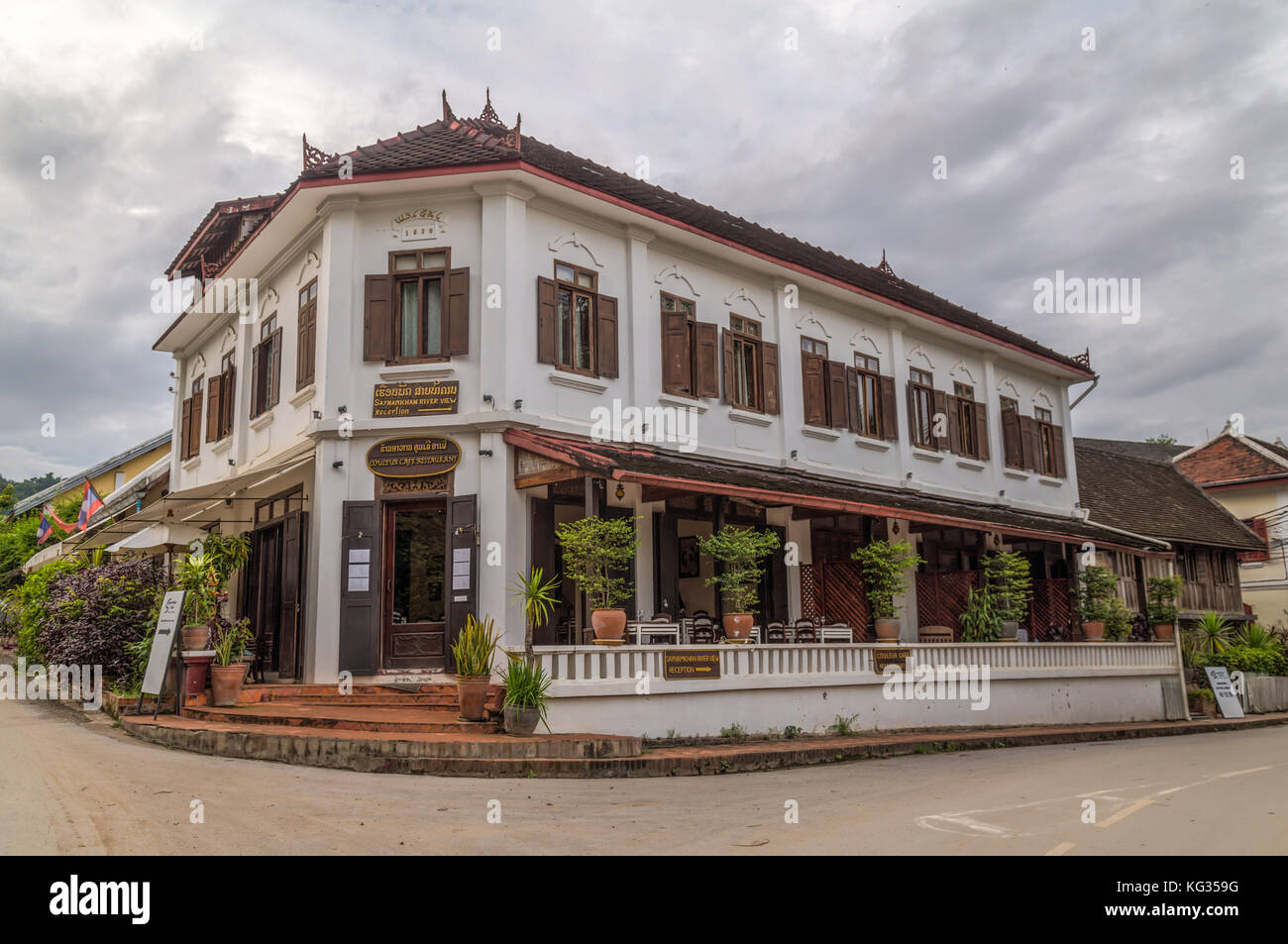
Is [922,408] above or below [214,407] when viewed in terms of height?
above

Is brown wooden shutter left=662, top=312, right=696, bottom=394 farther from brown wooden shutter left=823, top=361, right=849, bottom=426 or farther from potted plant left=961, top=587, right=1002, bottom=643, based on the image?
potted plant left=961, top=587, right=1002, bottom=643

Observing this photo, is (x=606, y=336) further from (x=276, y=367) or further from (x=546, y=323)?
(x=276, y=367)

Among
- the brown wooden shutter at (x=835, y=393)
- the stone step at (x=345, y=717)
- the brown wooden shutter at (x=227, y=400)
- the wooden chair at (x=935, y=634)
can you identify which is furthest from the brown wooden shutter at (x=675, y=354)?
the brown wooden shutter at (x=227, y=400)

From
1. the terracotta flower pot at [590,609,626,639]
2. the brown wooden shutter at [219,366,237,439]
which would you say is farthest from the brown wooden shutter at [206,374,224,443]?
the terracotta flower pot at [590,609,626,639]

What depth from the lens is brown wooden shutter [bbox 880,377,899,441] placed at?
1950cm

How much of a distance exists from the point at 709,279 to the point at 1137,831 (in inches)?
451

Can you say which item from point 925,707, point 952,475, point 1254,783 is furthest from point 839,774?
point 952,475

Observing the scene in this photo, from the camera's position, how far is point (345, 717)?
10977mm

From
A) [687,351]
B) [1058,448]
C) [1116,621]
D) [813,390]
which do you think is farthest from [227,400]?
[1058,448]

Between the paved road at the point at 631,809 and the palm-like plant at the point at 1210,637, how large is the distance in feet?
52.9

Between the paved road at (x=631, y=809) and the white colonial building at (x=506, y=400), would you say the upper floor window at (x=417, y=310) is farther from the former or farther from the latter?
the paved road at (x=631, y=809)

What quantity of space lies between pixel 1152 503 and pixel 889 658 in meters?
18.7

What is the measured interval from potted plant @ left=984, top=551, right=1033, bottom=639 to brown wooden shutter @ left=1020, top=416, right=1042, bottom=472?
18.0 ft

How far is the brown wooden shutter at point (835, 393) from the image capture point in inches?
720
